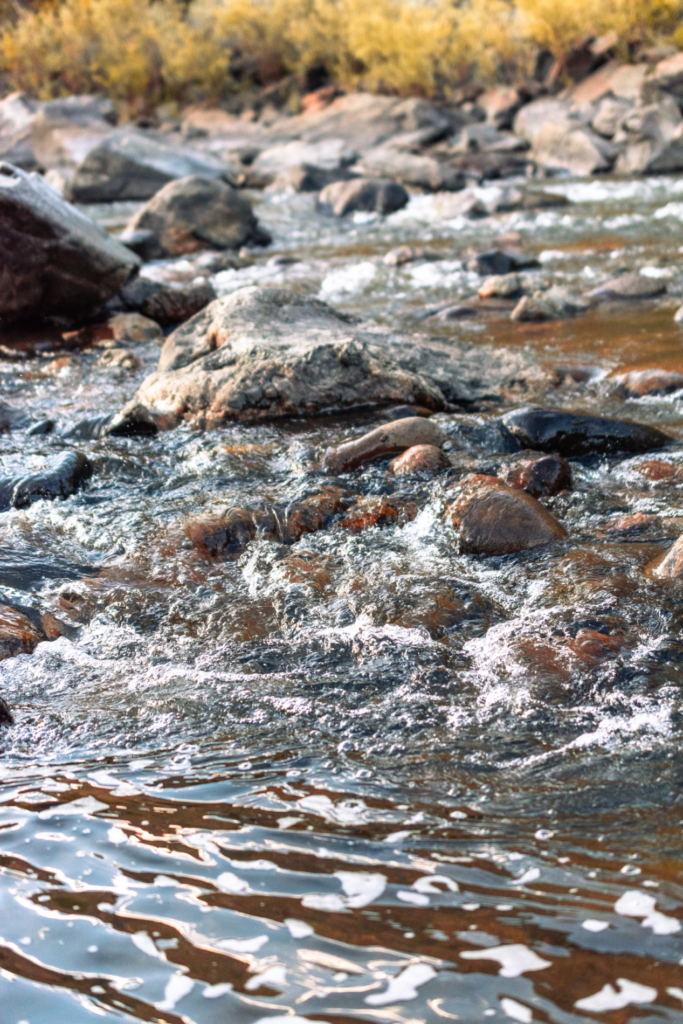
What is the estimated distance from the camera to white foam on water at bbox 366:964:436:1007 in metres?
1.58

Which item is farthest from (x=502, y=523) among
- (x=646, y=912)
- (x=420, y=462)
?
(x=646, y=912)

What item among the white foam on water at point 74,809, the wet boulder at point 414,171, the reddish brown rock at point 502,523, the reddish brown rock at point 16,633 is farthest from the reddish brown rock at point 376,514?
the wet boulder at point 414,171

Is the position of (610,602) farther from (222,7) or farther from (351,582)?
(222,7)

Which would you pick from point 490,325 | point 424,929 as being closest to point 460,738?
point 424,929

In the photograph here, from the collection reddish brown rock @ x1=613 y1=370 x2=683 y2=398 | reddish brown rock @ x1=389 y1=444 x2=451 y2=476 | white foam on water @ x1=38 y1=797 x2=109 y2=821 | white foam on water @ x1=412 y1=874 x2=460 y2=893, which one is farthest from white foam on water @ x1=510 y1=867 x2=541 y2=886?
reddish brown rock @ x1=613 y1=370 x2=683 y2=398

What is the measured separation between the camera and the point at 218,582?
11.5 ft

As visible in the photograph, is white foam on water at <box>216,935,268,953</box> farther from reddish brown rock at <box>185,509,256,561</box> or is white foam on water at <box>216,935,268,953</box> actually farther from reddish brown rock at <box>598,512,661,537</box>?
reddish brown rock at <box>598,512,661,537</box>

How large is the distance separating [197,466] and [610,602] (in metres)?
2.64

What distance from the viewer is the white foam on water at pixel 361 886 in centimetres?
182

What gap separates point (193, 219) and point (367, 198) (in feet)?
14.7

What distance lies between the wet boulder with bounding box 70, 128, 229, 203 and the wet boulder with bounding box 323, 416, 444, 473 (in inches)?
512

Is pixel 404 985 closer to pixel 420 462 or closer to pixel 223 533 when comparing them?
pixel 223 533

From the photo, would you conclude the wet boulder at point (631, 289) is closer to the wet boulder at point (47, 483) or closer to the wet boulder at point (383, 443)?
the wet boulder at point (383, 443)

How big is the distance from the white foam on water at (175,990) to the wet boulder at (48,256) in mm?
7546
